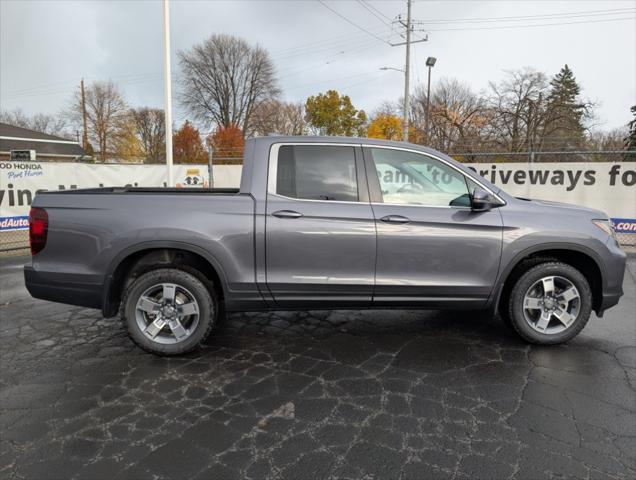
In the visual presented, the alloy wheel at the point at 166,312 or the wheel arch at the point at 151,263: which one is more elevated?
the wheel arch at the point at 151,263

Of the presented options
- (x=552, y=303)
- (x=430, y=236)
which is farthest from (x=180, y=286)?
(x=552, y=303)

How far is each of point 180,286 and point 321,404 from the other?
1.59 metres

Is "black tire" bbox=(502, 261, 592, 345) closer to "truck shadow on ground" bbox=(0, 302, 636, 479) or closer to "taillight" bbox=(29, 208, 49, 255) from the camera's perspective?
"truck shadow on ground" bbox=(0, 302, 636, 479)

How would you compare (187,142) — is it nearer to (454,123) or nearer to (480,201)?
(454,123)

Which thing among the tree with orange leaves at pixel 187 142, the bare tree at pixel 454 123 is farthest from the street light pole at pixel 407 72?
the tree with orange leaves at pixel 187 142

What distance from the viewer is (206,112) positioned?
58.8m

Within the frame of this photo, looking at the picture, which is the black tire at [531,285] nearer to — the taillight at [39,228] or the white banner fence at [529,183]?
the taillight at [39,228]

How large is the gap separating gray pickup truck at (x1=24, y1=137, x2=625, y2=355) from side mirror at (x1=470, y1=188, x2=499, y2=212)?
0.04 ft

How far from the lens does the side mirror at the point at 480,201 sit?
3662mm

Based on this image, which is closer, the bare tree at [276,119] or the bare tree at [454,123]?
the bare tree at [454,123]

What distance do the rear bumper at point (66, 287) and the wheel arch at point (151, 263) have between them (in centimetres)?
9

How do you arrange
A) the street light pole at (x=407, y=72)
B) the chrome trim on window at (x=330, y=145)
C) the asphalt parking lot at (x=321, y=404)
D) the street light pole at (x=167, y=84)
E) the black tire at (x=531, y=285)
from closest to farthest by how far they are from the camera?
the asphalt parking lot at (x=321, y=404) < the chrome trim on window at (x=330, y=145) < the black tire at (x=531, y=285) < the street light pole at (x=167, y=84) < the street light pole at (x=407, y=72)

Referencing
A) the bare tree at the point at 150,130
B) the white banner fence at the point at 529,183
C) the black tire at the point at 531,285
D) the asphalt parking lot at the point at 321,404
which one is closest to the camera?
the asphalt parking lot at the point at 321,404

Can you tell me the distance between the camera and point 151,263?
3812 mm
